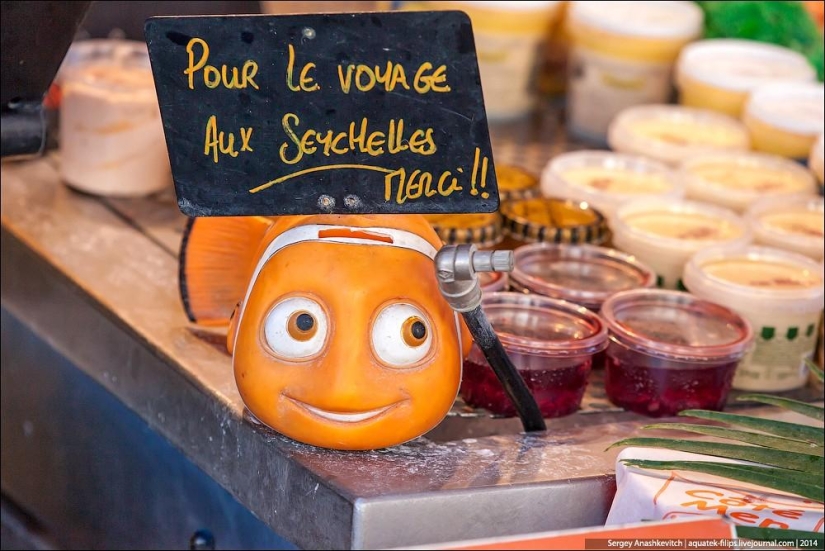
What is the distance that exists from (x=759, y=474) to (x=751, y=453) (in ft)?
0.20

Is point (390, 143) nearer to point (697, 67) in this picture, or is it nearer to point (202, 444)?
point (202, 444)

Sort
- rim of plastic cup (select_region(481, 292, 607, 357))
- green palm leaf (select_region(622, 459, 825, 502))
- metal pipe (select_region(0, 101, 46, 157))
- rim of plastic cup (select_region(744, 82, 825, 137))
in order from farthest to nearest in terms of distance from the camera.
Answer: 1. rim of plastic cup (select_region(744, 82, 825, 137))
2. metal pipe (select_region(0, 101, 46, 157))
3. rim of plastic cup (select_region(481, 292, 607, 357))
4. green palm leaf (select_region(622, 459, 825, 502))

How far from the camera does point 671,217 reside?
90.5 inches

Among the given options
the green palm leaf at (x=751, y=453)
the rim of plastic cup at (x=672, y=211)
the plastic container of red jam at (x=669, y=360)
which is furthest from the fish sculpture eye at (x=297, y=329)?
the rim of plastic cup at (x=672, y=211)

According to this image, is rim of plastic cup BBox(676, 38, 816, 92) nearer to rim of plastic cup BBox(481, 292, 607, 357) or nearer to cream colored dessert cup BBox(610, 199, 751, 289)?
cream colored dessert cup BBox(610, 199, 751, 289)

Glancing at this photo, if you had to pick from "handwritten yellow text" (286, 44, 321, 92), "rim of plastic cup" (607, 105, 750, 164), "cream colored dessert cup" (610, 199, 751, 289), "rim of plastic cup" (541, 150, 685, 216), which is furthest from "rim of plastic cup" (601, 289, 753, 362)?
"rim of plastic cup" (607, 105, 750, 164)

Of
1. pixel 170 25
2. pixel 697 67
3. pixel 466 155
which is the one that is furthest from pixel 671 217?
pixel 170 25

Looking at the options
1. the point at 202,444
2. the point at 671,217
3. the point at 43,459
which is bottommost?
the point at 43,459

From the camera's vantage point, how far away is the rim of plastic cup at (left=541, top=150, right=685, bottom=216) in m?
2.34

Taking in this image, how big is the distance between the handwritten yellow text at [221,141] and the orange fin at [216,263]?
27cm

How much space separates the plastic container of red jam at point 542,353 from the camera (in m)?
1.70

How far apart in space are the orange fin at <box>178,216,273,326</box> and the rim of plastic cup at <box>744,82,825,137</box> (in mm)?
1346

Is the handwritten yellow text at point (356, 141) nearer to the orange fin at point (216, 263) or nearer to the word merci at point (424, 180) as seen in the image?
the word merci at point (424, 180)

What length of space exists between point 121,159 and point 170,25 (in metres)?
1.08
